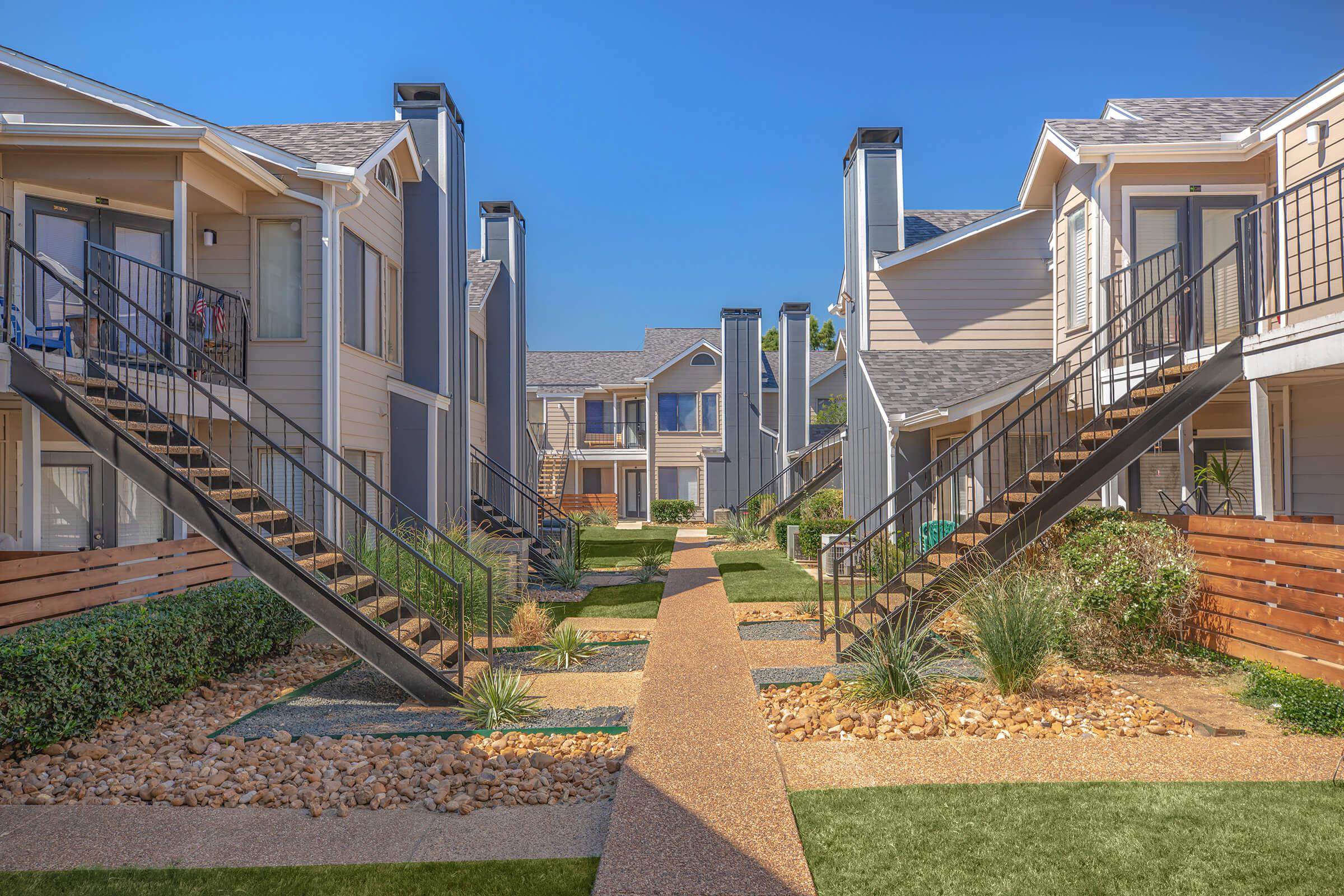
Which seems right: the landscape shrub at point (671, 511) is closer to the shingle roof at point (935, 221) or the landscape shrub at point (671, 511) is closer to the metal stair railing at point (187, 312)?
the shingle roof at point (935, 221)

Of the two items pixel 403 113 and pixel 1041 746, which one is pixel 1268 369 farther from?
pixel 403 113

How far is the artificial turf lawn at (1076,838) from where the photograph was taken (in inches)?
163

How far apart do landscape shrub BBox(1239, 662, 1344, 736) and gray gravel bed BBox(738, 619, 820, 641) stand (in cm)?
443

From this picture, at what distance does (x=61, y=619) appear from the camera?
7.25m

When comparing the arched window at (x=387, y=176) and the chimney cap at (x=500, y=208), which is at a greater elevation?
the chimney cap at (x=500, y=208)

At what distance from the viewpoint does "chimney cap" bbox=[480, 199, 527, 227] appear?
2002cm

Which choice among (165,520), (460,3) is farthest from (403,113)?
(165,520)

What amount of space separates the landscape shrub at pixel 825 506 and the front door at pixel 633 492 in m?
17.0

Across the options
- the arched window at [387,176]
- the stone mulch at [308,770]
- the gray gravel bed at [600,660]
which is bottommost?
the gray gravel bed at [600,660]

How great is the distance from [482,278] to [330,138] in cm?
636

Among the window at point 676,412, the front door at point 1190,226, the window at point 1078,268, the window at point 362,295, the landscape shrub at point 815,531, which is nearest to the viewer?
the front door at point 1190,226

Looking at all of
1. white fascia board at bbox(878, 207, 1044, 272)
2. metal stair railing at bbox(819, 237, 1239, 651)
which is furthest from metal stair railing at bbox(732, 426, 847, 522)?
metal stair railing at bbox(819, 237, 1239, 651)

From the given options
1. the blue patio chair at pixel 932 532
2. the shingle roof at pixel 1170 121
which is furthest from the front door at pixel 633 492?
the shingle roof at pixel 1170 121

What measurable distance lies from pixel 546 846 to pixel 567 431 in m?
32.3
